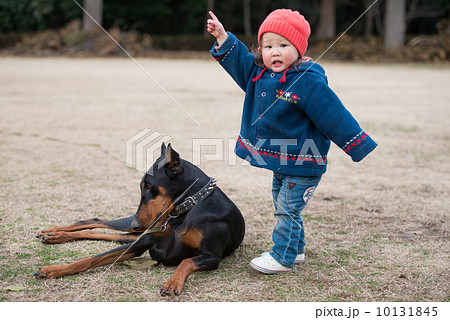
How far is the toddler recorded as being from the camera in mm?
3080

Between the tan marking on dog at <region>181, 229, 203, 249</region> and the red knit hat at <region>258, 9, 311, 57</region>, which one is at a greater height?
the red knit hat at <region>258, 9, 311, 57</region>

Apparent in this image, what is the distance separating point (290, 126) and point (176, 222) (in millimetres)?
903

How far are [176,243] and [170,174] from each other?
0.42 metres

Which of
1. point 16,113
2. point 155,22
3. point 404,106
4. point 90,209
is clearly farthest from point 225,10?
point 90,209

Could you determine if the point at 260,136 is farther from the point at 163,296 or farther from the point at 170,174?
the point at 163,296

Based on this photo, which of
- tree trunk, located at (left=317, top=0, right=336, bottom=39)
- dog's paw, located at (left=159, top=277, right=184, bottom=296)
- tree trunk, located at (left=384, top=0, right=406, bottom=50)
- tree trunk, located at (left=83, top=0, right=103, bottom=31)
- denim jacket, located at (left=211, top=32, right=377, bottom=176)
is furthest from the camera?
tree trunk, located at (left=317, top=0, right=336, bottom=39)

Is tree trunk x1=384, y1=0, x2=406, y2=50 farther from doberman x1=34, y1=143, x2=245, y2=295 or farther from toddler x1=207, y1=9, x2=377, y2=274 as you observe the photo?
doberman x1=34, y1=143, x2=245, y2=295

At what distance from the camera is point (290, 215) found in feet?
10.5


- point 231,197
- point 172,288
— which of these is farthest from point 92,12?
point 172,288

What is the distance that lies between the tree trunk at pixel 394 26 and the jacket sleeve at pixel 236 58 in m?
24.4

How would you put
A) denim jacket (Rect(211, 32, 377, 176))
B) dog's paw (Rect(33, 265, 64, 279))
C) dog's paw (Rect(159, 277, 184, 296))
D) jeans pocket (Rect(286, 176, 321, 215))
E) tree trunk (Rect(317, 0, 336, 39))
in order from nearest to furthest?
dog's paw (Rect(159, 277, 184, 296)) → dog's paw (Rect(33, 265, 64, 279)) → denim jacket (Rect(211, 32, 377, 176)) → jeans pocket (Rect(286, 176, 321, 215)) → tree trunk (Rect(317, 0, 336, 39))

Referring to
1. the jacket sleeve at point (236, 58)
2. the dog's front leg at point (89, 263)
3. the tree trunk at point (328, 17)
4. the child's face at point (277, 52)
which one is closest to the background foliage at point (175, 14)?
the tree trunk at point (328, 17)

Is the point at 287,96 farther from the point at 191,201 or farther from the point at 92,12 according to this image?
the point at 92,12

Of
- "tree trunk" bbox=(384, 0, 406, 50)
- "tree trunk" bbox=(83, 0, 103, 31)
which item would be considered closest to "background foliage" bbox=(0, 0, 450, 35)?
"tree trunk" bbox=(83, 0, 103, 31)
